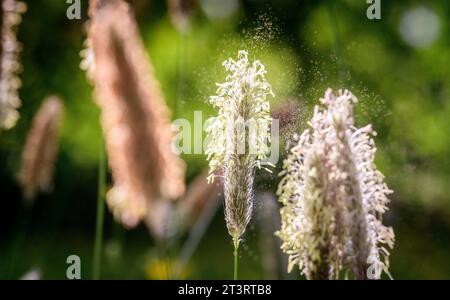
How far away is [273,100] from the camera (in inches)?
70.1

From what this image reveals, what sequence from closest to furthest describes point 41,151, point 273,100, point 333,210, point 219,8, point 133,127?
point 133,127 < point 333,210 < point 41,151 < point 273,100 < point 219,8

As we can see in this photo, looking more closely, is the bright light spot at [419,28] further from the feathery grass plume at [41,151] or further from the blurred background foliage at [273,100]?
the feathery grass plume at [41,151]

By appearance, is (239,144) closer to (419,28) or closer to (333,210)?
(333,210)

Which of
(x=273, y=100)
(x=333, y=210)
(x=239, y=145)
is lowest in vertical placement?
(x=333, y=210)

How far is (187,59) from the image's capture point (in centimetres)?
214

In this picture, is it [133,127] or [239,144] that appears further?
[239,144]

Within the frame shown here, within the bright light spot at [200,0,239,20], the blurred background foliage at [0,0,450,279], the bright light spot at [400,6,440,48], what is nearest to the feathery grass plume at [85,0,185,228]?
the blurred background foliage at [0,0,450,279]

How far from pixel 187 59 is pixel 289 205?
101 centimetres

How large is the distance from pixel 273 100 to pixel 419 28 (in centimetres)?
102

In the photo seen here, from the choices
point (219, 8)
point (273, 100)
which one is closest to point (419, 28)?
point (219, 8)

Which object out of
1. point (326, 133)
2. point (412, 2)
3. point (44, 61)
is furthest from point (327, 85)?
→ point (44, 61)

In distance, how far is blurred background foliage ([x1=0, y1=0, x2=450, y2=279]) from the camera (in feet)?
6.15

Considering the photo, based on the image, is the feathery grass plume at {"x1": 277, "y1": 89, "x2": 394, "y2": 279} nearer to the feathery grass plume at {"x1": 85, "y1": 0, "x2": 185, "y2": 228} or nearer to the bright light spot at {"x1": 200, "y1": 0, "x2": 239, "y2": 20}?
the feathery grass plume at {"x1": 85, "y1": 0, "x2": 185, "y2": 228}

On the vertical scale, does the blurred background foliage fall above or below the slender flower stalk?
above
